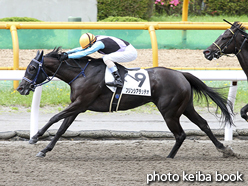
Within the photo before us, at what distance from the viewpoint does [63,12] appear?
46.5 feet

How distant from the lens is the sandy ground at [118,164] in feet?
13.0

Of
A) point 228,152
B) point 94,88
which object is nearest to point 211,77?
point 228,152

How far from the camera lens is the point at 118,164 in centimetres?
455

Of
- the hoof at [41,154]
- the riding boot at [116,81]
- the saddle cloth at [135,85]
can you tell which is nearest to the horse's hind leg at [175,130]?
the saddle cloth at [135,85]

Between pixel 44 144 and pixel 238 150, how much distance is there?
2.53m

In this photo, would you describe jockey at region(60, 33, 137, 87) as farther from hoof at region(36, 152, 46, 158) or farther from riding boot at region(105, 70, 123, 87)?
hoof at region(36, 152, 46, 158)

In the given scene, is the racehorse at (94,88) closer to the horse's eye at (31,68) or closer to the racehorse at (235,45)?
the horse's eye at (31,68)

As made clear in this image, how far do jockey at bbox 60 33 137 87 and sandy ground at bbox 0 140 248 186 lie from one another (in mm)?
954

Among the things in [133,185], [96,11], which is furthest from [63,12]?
[133,185]

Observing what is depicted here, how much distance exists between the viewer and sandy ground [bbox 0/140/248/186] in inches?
156

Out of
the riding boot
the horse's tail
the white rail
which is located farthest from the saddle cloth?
the white rail

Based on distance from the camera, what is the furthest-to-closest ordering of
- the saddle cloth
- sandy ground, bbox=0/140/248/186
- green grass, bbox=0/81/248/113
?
green grass, bbox=0/81/248/113 < the saddle cloth < sandy ground, bbox=0/140/248/186

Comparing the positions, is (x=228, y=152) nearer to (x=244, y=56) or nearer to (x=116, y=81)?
(x=244, y=56)

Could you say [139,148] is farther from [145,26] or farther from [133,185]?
[145,26]
